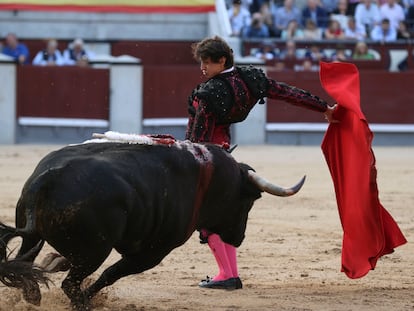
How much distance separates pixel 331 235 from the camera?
681 centimetres

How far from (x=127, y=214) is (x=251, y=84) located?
1.08 m

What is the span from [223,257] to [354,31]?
387 inches

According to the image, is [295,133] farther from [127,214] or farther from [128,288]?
[127,214]

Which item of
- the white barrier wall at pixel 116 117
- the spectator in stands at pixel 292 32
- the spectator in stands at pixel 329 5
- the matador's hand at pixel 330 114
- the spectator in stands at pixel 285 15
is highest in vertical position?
the matador's hand at pixel 330 114

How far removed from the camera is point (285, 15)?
48.7 ft

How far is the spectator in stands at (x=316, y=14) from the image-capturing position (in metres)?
14.9

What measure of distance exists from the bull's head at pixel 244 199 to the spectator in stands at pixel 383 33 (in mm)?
9974

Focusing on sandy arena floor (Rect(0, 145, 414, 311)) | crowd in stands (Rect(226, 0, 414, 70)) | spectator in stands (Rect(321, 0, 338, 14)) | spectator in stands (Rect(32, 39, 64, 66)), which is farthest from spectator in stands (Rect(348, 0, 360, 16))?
sandy arena floor (Rect(0, 145, 414, 311))

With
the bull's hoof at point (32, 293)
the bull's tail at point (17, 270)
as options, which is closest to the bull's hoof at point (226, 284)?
the bull's hoof at point (32, 293)

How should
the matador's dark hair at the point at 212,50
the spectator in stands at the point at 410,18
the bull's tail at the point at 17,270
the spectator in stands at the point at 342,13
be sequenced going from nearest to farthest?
the bull's tail at the point at 17,270 → the matador's dark hair at the point at 212,50 → the spectator in stands at the point at 342,13 → the spectator in stands at the point at 410,18

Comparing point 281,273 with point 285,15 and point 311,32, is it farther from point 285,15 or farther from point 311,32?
point 285,15

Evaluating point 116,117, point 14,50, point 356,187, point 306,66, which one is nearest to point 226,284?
point 356,187

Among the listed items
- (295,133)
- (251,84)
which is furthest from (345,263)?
(295,133)

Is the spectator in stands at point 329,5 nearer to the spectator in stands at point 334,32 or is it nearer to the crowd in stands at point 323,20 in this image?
the crowd in stands at point 323,20
